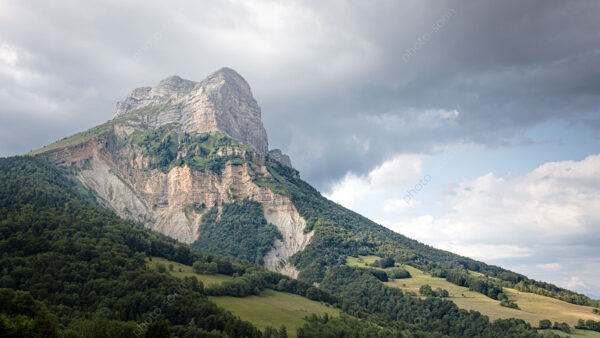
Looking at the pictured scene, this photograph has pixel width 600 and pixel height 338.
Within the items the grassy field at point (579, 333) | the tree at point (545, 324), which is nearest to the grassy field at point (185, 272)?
the tree at point (545, 324)

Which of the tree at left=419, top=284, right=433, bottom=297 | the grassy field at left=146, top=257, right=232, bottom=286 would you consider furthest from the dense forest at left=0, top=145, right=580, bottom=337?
the grassy field at left=146, top=257, right=232, bottom=286

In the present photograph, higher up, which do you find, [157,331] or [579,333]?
[579,333]

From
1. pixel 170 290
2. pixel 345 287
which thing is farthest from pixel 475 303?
pixel 170 290

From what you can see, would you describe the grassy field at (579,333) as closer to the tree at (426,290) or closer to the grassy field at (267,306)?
the tree at (426,290)

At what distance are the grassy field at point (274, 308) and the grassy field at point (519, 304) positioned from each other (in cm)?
5715

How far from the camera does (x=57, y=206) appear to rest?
502 feet

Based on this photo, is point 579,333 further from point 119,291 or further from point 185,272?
point 119,291

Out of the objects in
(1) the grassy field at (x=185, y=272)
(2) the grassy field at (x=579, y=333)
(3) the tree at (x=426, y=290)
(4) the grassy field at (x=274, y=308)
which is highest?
(3) the tree at (x=426, y=290)

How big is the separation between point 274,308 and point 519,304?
106 m

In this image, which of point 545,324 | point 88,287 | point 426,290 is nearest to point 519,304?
point 545,324

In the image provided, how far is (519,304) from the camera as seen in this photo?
15988cm

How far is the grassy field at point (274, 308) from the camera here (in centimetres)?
11283

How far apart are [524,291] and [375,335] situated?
10698 cm

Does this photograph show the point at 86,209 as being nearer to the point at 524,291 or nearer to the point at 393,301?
the point at 393,301
